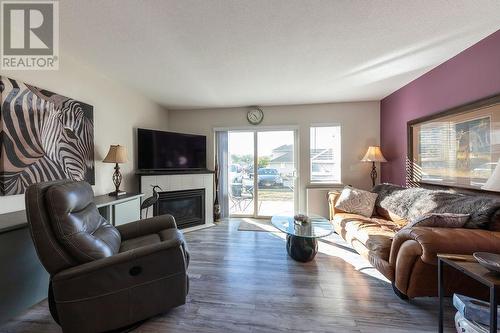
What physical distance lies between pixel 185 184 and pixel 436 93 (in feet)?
12.3

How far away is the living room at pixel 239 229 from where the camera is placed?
56.4 inches

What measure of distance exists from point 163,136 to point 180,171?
664mm

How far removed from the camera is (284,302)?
1771 millimetres

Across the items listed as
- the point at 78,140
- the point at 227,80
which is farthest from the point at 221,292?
the point at 227,80

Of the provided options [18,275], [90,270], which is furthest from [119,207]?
[90,270]

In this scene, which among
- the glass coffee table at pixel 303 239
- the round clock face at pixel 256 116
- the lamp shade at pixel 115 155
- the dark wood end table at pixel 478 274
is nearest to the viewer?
the dark wood end table at pixel 478 274

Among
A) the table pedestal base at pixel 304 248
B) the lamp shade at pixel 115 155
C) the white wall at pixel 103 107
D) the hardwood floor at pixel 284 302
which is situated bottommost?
the hardwood floor at pixel 284 302

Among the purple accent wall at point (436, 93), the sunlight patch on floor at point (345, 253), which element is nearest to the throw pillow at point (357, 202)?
the sunlight patch on floor at point (345, 253)

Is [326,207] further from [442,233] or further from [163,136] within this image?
[163,136]

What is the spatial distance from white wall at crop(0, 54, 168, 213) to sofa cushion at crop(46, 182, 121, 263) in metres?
0.78

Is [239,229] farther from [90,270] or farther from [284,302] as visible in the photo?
[90,270]

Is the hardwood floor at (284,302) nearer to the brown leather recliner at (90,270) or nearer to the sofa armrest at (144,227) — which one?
the brown leather recliner at (90,270)

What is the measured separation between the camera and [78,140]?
2.42m

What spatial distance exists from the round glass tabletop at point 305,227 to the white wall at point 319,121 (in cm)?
136
